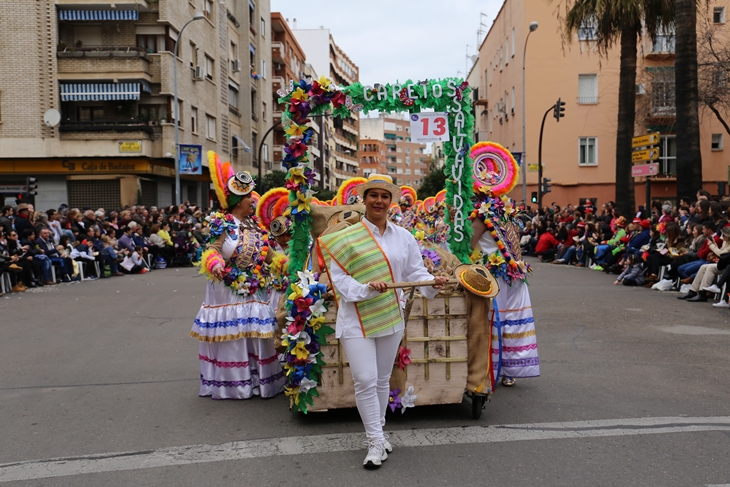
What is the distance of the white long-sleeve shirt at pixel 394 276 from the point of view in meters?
4.45

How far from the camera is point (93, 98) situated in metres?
30.3

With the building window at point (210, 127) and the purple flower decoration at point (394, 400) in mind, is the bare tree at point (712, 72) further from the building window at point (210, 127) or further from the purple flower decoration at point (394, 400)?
the purple flower decoration at point (394, 400)

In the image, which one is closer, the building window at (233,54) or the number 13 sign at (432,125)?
the number 13 sign at (432,125)

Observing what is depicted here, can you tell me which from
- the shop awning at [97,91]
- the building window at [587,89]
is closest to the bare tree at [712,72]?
the building window at [587,89]

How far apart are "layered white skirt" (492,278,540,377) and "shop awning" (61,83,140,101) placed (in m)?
27.6

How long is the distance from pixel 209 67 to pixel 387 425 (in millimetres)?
35958

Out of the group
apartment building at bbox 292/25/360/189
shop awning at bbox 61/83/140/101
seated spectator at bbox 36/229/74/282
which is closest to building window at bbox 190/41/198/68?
shop awning at bbox 61/83/140/101

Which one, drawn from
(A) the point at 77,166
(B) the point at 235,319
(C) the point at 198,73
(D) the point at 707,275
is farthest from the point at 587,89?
(B) the point at 235,319

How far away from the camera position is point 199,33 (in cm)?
3600

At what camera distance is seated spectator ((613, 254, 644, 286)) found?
15.3m

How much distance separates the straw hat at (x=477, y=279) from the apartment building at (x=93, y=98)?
27.7 meters

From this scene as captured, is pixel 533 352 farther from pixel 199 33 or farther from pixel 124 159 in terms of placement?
pixel 199 33

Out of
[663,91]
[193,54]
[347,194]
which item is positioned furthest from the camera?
[193,54]

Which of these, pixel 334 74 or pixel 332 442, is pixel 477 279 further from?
pixel 334 74
